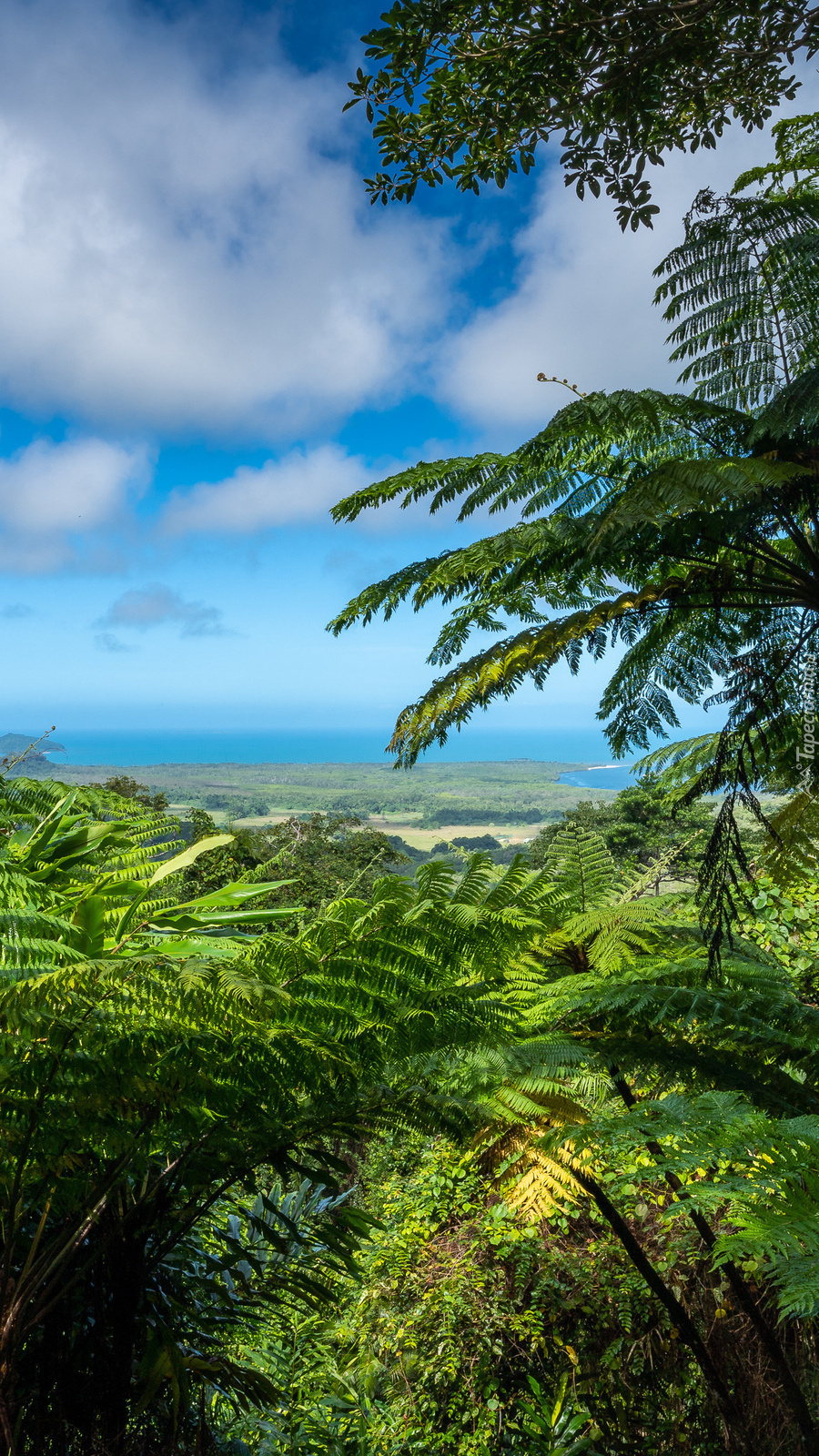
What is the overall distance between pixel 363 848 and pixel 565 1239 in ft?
32.9

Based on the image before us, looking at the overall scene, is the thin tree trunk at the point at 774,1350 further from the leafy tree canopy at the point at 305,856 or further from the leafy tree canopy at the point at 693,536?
the leafy tree canopy at the point at 305,856

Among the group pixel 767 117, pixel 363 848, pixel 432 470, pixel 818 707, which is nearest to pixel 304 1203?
pixel 818 707

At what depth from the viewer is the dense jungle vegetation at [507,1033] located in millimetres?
1271

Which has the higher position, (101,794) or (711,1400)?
(101,794)

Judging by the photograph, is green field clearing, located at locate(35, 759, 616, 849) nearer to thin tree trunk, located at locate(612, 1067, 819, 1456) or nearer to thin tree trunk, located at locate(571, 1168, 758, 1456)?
thin tree trunk, located at locate(571, 1168, 758, 1456)

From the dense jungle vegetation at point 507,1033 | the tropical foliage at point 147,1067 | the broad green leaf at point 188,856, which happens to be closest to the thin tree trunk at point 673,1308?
the dense jungle vegetation at point 507,1033

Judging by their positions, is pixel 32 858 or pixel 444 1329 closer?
pixel 32 858

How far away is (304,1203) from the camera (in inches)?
122

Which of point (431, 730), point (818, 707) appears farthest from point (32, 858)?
point (818, 707)

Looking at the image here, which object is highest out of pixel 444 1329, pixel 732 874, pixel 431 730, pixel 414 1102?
pixel 431 730

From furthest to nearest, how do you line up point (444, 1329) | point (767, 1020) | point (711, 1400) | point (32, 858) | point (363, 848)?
point (363, 848)
point (444, 1329)
point (711, 1400)
point (767, 1020)
point (32, 858)

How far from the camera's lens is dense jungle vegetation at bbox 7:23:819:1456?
127 centimetres

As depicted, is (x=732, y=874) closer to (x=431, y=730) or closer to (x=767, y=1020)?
(x=767, y=1020)

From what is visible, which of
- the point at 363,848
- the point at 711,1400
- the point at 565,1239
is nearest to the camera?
the point at 711,1400
